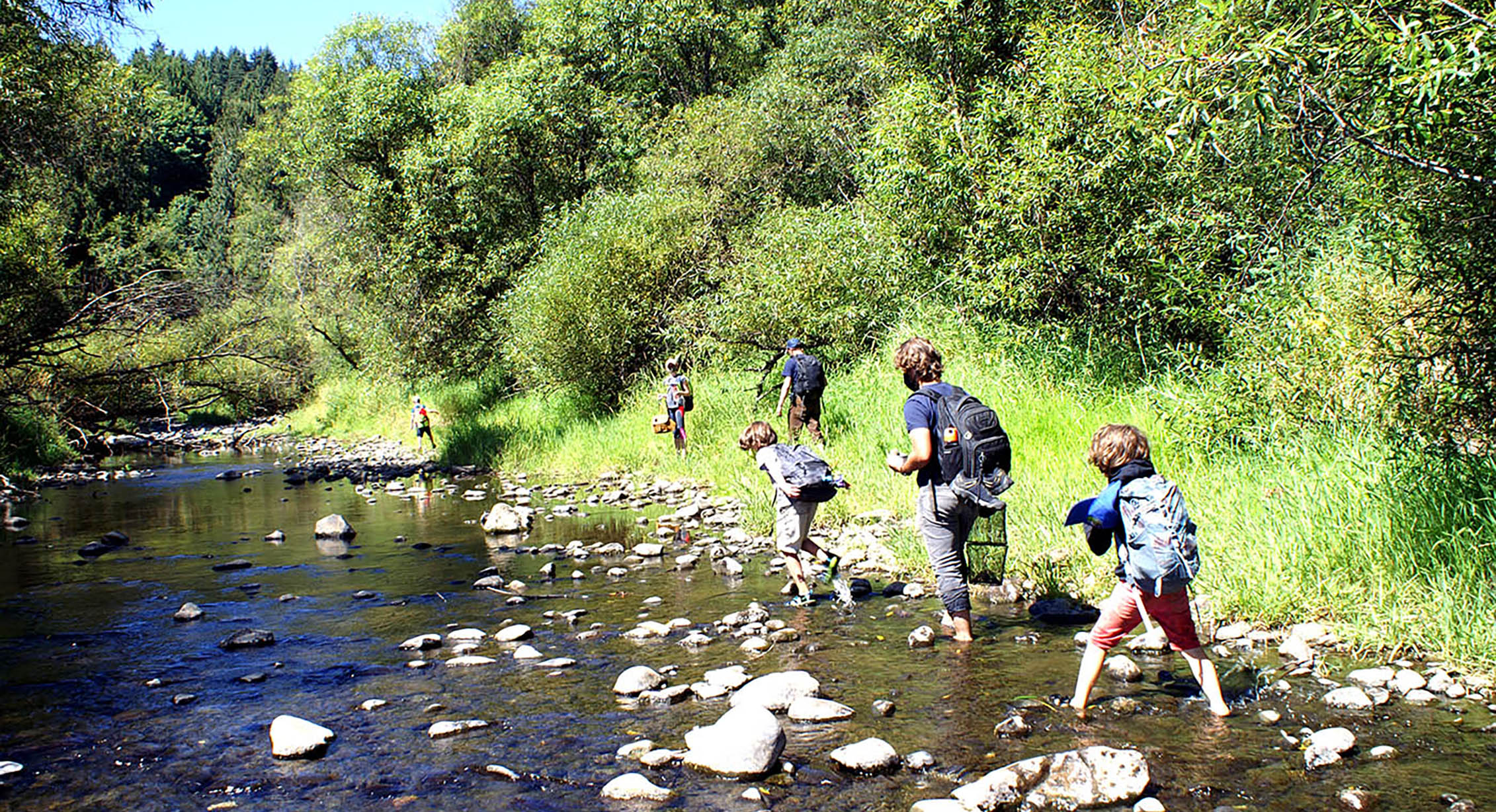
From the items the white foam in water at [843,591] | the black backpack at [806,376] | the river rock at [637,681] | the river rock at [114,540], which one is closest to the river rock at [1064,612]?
the white foam in water at [843,591]

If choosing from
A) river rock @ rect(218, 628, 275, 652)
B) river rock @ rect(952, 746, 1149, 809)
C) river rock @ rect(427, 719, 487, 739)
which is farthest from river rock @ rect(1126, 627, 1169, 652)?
river rock @ rect(218, 628, 275, 652)

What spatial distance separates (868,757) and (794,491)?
3.86 metres

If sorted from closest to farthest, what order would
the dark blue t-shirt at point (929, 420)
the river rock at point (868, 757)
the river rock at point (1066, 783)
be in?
the river rock at point (1066, 783)
the river rock at point (868, 757)
the dark blue t-shirt at point (929, 420)

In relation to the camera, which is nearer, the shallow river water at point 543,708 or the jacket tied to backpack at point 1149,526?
the shallow river water at point 543,708

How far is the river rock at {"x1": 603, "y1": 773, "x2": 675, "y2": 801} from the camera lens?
16.0ft

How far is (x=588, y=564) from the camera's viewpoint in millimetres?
11367

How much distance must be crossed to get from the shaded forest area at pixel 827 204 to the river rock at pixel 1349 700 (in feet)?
9.26

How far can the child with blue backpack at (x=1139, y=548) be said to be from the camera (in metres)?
5.38

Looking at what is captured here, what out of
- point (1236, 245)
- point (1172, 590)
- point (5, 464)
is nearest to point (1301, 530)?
point (1172, 590)

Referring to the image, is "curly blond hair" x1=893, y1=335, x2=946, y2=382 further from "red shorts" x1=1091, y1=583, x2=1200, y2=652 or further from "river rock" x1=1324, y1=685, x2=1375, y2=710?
"river rock" x1=1324, y1=685, x2=1375, y2=710

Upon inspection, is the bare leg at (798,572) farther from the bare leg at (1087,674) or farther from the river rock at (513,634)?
the bare leg at (1087,674)

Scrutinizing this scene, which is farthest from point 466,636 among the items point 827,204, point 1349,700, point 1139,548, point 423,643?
point 827,204

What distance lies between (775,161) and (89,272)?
21643 millimetres

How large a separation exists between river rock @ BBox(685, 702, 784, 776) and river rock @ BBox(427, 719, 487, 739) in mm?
1435
